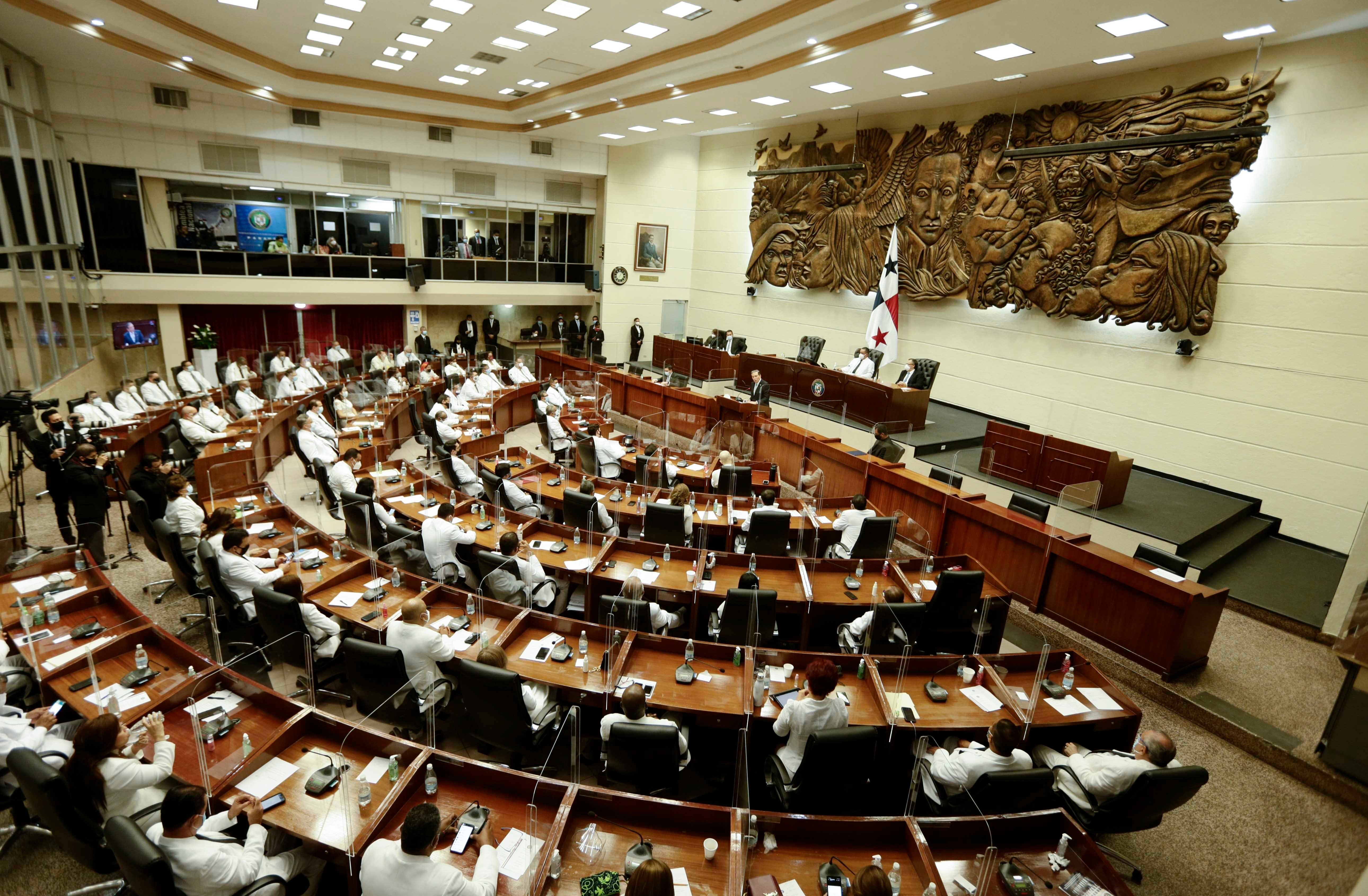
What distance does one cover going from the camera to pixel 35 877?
3963 mm

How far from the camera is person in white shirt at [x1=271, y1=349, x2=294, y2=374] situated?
46.7ft

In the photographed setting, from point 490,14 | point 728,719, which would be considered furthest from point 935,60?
point 728,719

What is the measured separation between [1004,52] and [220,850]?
1160cm

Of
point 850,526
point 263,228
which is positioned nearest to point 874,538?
point 850,526

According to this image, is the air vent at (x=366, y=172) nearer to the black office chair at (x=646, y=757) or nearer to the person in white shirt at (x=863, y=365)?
the person in white shirt at (x=863, y=365)

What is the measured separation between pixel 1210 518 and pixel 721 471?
6833 mm

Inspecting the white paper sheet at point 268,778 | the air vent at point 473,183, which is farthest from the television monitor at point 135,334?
the white paper sheet at point 268,778

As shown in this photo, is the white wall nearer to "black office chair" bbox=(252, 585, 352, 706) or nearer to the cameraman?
"black office chair" bbox=(252, 585, 352, 706)

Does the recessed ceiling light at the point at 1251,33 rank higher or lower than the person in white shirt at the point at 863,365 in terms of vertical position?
higher

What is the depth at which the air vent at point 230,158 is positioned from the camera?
49.9ft

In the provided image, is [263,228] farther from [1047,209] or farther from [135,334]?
[1047,209]

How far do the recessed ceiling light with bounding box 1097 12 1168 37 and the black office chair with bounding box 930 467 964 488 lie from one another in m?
5.73

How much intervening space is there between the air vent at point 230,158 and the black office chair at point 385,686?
1552 cm

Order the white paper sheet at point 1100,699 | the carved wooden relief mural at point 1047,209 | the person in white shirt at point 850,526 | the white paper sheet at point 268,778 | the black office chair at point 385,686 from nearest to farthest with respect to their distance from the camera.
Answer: the white paper sheet at point 268,778 < the black office chair at point 385,686 < the white paper sheet at point 1100,699 < the person in white shirt at point 850,526 < the carved wooden relief mural at point 1047,209
